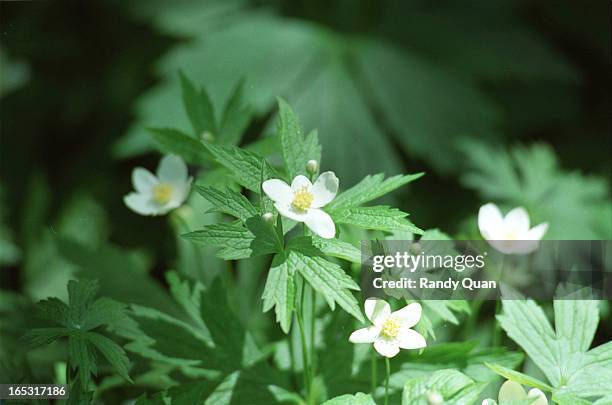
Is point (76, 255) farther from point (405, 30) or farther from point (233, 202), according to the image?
point (405, 30)

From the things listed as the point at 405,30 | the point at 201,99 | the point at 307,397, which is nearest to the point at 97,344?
the point at 307,397

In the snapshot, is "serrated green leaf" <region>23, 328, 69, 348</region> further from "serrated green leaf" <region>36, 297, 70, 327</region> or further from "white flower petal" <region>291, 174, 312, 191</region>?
"white flower petal" <region>291, 174, 312, 191</region>

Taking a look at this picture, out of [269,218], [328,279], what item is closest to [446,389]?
[328,279]

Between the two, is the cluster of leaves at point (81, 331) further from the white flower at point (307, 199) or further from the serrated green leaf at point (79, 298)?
the white flower at point (307, 199)

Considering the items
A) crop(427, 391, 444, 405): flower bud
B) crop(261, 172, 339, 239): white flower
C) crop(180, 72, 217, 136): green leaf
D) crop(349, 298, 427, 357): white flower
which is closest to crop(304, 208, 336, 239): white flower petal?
crop(261, 172, 339, 239): white flower

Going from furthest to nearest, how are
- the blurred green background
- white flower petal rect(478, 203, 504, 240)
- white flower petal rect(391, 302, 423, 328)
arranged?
the blurred green background
white flower petal rect(478, 203, 504, 240)
white flower petal rect(391, 302, 423, 328)

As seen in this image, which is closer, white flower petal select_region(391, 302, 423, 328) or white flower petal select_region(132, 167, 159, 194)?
white flower petal select_region(391, 302, 423, 328)

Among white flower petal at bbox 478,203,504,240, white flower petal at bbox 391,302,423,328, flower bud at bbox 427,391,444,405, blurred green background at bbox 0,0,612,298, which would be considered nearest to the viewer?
flower bud at bbox 427,391,444,405
